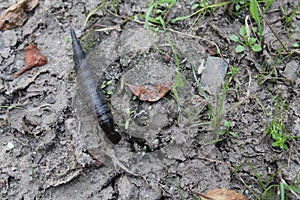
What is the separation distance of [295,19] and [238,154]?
107cm

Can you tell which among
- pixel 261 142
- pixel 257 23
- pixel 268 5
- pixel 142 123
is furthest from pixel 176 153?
pixel 268 5

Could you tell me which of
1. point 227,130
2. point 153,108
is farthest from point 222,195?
point 153,108

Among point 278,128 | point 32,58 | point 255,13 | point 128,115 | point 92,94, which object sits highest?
point 255,13

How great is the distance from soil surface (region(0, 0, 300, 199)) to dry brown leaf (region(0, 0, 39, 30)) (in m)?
0.06

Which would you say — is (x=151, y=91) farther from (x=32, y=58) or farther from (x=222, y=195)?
(x=32, y=58)

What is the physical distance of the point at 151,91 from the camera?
2.59 metres

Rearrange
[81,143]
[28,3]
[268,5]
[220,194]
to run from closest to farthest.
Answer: [220,194], [81,143], [268,5], [28,3]

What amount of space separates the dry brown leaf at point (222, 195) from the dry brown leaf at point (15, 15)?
181 cm

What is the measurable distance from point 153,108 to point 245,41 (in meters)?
0.79

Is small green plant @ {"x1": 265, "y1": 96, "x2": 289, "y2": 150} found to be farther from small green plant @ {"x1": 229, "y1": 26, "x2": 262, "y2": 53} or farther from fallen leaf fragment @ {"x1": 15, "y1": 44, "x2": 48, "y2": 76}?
fallen leaf fragment @ {"x1": 15, "y1": 44, "x2": 48, "y2": 76}

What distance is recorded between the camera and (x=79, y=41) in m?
2.81

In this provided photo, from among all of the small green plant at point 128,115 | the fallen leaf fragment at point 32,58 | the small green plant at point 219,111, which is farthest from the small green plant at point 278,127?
the fallen leaf fragment at point 32,58

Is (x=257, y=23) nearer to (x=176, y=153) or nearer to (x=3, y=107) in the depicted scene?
(x=176, y=153)

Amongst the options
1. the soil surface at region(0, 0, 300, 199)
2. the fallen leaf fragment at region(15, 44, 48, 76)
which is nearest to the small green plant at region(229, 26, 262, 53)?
the soil surface at region(0, 0, 300, 199)
